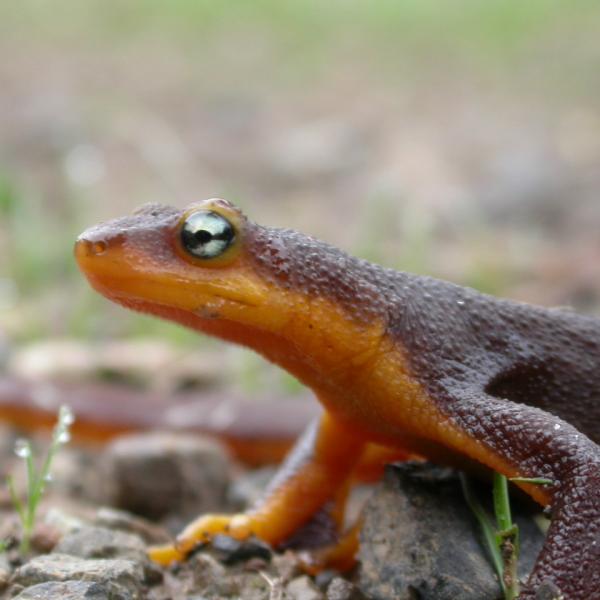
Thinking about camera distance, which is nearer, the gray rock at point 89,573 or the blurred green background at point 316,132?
the gray rock at point 89,573

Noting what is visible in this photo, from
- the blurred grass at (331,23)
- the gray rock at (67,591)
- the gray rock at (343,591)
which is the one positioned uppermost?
the blurred grass at (331,23)

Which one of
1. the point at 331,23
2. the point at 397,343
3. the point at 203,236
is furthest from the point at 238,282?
the point at 331,23

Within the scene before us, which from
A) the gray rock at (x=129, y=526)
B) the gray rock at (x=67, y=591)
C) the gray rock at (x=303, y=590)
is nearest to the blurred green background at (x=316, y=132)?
the gray rock at (x=129, y=526)

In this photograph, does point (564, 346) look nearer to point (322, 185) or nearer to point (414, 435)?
point (414, 435)

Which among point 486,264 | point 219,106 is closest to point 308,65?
point 219,106

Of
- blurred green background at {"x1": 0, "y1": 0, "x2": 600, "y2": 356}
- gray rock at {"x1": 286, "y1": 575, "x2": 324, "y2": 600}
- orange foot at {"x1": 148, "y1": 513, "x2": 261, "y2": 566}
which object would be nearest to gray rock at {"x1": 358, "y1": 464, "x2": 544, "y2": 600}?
gray rock at {"x1": 286, "y1": 575, "x2": 324, "y2": 600}

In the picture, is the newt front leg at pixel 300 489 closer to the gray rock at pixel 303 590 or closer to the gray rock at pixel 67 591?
the gray rock at pixel 303 590

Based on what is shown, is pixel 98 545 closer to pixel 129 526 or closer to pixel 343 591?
pixel 129 526
